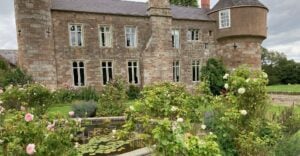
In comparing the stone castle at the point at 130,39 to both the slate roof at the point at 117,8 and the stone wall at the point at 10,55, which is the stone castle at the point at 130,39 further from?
the stone wall at the point at 10,55

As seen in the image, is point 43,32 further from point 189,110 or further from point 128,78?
point 189,110

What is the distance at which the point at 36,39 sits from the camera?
1620 centimetres

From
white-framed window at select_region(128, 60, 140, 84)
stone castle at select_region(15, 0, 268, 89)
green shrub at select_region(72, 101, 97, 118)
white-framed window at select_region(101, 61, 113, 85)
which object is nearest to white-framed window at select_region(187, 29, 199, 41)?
stone castle at select_region(15, 0, 268, 89)

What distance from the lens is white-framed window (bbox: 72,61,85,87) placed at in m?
18.0

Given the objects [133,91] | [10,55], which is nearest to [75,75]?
[133,91]

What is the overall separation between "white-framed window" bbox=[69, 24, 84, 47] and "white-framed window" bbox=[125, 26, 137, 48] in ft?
11.6

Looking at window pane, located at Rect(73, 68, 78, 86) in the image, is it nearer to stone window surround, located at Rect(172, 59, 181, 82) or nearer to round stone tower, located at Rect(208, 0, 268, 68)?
stone window surround, located at Rect(172, 59, 181, 82)

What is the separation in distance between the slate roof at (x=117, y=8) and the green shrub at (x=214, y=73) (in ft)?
13.7

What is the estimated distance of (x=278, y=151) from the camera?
4516mm

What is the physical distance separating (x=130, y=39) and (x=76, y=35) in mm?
4231

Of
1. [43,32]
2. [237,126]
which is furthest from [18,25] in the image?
[237,126]

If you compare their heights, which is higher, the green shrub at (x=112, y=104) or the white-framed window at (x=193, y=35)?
the white-framed window at (x=193, y=35)

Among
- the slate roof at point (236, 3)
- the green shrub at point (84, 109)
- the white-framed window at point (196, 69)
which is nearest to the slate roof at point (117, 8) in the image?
the slate roof at point (236, 3)

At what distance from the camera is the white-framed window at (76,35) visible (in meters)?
17.7
